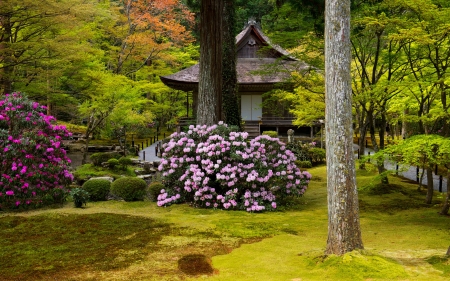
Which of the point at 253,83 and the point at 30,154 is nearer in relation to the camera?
the point at 30,154

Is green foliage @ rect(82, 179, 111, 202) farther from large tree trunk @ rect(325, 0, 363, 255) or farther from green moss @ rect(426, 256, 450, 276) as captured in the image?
green moss @ rect(426, 256, 450, 276)

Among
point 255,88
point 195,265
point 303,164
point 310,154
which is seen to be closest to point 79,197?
point 195,265

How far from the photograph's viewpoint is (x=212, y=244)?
6.06 meters

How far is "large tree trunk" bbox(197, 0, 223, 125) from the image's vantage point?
10.2 m

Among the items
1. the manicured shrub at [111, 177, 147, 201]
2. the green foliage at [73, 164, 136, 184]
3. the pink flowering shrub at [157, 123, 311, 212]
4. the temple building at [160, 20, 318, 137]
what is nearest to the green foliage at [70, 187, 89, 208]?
the manicured shrub at [111, 177, 147, 201]

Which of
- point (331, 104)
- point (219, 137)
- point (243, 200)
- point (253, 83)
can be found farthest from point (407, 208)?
point (253, 83)

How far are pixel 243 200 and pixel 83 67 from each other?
10667 mm

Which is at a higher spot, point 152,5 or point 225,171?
point 152,5

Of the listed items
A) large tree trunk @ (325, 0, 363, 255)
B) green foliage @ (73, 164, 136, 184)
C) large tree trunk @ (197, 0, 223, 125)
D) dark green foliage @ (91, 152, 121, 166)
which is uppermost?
large tree trunk @ (197, 0, 223, 125)

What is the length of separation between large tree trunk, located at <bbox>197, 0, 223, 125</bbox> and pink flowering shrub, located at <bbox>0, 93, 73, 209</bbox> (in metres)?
3.82

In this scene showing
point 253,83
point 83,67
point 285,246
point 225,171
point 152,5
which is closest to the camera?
point 285,246

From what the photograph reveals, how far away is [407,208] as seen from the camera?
9234 mm

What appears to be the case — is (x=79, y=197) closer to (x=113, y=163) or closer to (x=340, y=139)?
(x=340, y=139)

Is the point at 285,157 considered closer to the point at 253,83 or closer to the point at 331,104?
the point at 331,104
